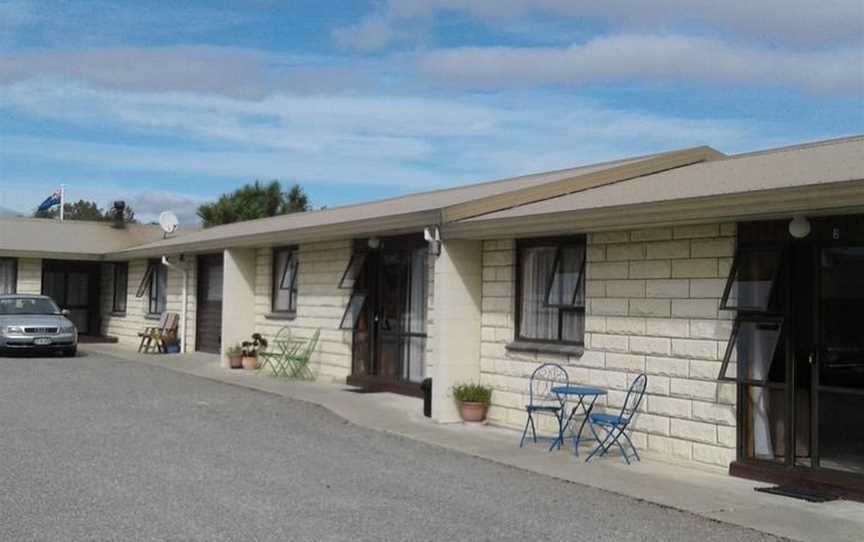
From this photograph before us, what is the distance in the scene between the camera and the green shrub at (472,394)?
11.5 m

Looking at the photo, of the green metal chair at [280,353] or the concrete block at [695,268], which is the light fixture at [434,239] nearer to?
the concrete block at [695,268]

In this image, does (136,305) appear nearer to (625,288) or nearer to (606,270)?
(606,270)

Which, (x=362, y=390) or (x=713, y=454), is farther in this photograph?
(x=362, y=390)

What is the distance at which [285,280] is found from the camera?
59.2ft

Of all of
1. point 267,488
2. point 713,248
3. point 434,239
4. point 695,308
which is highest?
point 434,239

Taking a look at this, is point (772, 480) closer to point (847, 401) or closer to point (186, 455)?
point (847, 401)

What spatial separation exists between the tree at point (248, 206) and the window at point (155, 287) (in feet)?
56.2

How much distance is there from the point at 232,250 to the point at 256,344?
196cm

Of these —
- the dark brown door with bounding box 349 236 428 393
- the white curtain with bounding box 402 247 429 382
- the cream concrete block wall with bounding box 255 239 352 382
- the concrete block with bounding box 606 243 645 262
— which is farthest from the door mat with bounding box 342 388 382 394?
the concrete block with bounding box 606 243 645 262

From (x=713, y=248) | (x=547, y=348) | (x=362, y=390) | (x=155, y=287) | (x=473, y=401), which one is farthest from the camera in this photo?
(x=155, y=287)

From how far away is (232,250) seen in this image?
18.9 meters

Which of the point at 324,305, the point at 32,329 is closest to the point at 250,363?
the point at 324,305

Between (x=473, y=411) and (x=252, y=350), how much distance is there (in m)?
7.75

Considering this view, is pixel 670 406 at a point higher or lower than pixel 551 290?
lower
